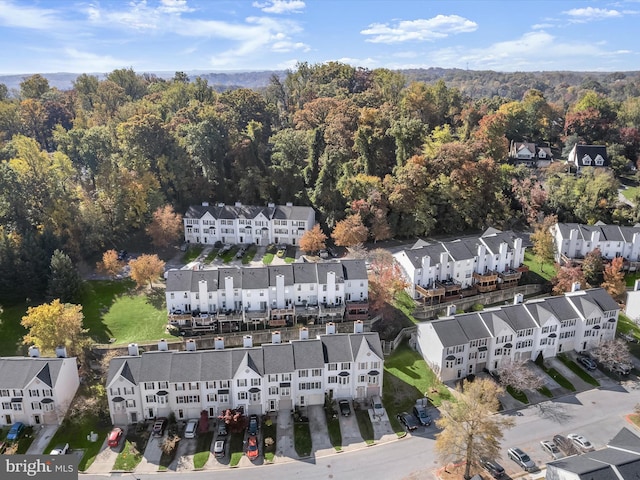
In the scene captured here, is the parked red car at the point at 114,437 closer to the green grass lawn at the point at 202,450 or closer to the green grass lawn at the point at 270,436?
the green grass lawn at the point at 202,450

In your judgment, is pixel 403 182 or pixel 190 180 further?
pixel 190 180

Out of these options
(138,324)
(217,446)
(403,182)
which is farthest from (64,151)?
(217,446)

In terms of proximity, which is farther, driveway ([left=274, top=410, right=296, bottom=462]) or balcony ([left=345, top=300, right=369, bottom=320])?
balcony ([left=345, top=300, right=369, bottom=320])

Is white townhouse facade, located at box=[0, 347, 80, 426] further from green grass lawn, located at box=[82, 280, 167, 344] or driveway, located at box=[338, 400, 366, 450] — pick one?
driveway, located at box=[338, 400, 366, 450]

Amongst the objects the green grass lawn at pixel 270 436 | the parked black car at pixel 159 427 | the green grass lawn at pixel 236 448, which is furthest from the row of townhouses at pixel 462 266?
the parked black car at pixel 159 427

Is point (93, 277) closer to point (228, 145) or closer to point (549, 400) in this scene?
point (228, 145)

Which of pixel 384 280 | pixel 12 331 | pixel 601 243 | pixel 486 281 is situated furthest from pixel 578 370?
pixel 12 331

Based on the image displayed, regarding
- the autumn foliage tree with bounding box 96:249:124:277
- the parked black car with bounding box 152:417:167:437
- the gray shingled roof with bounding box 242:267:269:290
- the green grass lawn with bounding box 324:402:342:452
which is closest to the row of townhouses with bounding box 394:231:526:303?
the gray shingled roof with bounding box 242:267:269:290
